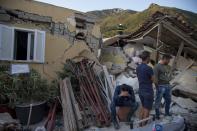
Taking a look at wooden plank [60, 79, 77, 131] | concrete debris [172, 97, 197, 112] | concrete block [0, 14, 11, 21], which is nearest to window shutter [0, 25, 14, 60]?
concrete block [0, 14, 11, 21]

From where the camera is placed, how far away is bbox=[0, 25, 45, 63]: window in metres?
8.67

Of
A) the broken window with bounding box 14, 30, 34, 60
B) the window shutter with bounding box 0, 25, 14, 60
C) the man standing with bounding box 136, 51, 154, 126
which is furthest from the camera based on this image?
the broken window with bounding box 14, 30, 34, 60

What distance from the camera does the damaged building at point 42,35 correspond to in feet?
28.9

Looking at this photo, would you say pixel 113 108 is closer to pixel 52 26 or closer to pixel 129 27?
pixel 52 26

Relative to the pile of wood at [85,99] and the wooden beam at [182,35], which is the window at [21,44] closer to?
the pile of wood at [85,99]

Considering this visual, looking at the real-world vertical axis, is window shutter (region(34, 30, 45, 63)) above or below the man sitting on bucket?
above

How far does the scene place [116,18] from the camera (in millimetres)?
18656

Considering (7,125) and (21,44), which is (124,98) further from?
(21,44)

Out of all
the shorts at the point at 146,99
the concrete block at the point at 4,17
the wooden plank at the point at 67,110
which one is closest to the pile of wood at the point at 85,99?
the wooden plank at the point at 67,110

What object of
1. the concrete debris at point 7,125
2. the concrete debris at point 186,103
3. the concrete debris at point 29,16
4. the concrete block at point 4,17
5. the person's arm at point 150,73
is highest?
the concrete debris at point 29,16

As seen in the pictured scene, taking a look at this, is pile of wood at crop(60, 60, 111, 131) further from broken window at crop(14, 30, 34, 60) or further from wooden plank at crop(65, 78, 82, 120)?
broken window at crop(14, 30, 34, 60)

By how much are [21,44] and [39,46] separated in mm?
586

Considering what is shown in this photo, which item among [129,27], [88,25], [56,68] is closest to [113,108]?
[56,68]

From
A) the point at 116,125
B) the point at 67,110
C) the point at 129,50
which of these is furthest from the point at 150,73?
the point at 129,50
